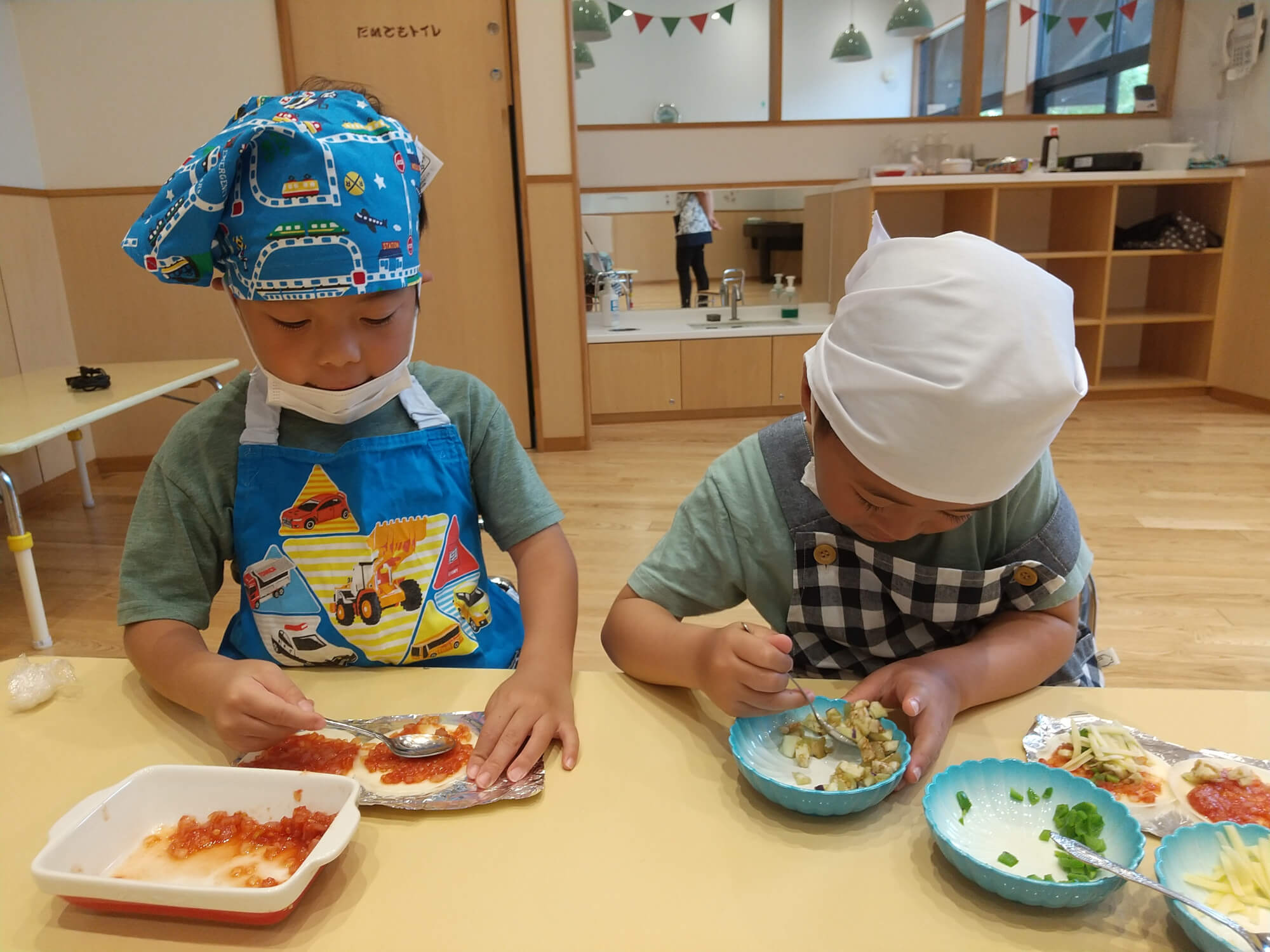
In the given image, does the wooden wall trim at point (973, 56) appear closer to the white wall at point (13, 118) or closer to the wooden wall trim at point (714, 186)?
the wooden wall trim at point (714, 186)

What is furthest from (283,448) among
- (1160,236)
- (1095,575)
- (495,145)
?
(1160,236)

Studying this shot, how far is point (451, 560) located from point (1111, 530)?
248 cm

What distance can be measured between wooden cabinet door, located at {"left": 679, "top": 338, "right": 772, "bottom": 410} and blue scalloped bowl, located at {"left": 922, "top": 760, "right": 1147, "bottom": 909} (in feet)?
12.4

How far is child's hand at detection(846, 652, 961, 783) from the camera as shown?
690 mm

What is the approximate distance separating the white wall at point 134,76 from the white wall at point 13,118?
0.09 ft

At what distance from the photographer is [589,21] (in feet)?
14.4

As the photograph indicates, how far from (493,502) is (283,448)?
0.25 metres

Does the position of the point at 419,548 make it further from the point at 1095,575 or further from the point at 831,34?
the point at 831,34

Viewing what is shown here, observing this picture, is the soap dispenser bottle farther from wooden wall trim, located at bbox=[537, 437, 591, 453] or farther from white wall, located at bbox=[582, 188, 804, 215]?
wooden wall trim, located at bbox=[537, 437, 591, 453]

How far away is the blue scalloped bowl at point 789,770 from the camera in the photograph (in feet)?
2.04

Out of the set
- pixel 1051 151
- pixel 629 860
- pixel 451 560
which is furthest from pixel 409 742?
pixel 1051 151

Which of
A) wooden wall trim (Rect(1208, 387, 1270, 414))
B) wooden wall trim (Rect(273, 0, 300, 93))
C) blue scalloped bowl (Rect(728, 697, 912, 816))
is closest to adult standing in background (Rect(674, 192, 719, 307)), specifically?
wooden wall trim (Rect(273, 0, 300, 93))

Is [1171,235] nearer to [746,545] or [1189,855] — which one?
[746,545]

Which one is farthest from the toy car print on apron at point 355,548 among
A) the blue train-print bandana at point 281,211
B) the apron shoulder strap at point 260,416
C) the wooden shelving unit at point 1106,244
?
the wooden shelving unit at point 1106,244
